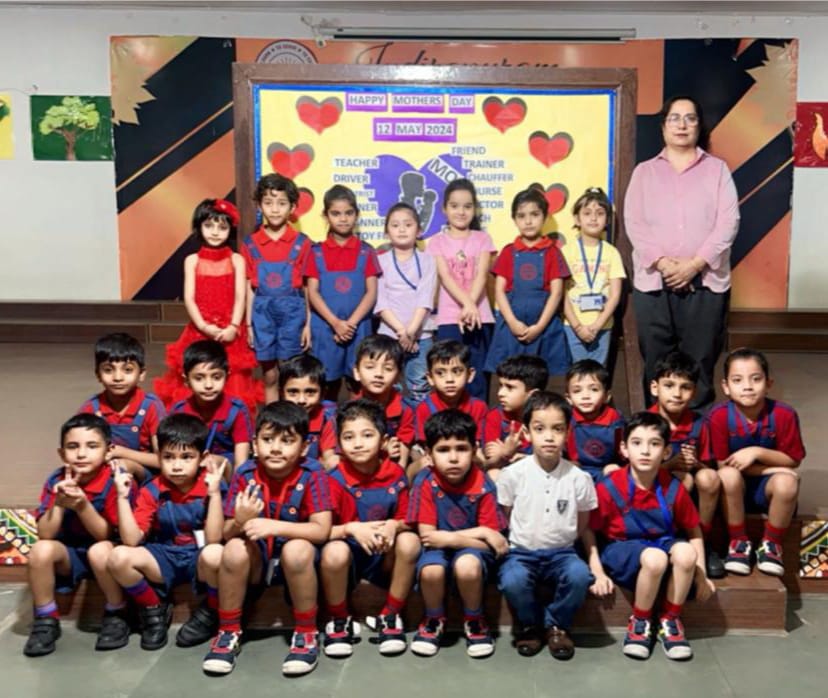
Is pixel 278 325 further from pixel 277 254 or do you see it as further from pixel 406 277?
pixel 406 277

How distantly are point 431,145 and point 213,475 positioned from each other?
191 centimetres

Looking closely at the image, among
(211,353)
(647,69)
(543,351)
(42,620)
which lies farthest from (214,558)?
(647,69)

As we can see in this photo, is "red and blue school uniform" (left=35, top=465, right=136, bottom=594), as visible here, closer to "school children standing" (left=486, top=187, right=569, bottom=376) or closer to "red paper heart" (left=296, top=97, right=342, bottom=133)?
"school children standing" (left=486, top=187, right=569, bottom=376)

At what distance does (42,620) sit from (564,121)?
2.84m

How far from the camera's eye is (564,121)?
459 cm

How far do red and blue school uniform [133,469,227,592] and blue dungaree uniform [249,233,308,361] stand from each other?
1.05m

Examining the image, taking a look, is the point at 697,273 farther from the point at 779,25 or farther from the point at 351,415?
the point at 779,25

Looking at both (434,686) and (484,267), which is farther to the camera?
(484,267)

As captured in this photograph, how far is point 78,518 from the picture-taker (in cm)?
350

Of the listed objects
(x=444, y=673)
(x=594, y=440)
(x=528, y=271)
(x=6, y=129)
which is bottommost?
(x=444, y=673)

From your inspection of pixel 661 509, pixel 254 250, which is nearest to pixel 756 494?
pixel 661 509

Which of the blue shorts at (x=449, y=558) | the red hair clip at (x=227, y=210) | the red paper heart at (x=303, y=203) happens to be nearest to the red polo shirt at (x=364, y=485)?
the blue shorts at (x=449, y=558)

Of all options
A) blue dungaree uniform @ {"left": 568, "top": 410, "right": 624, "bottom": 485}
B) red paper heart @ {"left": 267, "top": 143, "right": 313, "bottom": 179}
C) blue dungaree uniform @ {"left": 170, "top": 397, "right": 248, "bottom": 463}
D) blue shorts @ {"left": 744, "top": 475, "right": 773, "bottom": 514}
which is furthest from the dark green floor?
red paper heart @ {"left": 267, "top": 143, "right": 313, "bottom": 179}

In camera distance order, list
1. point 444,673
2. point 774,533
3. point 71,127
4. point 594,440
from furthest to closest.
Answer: point 71,127 → point 594,440 → point 774,533 → point 444,673
